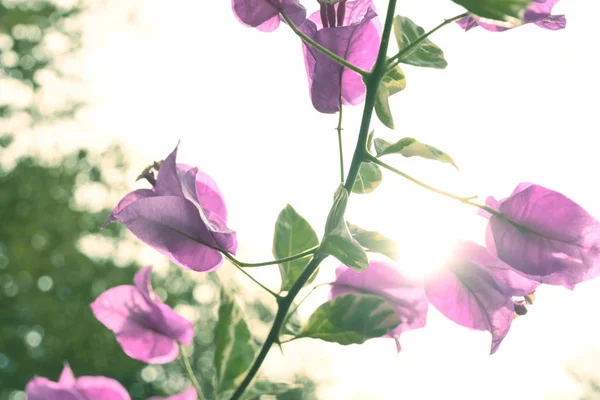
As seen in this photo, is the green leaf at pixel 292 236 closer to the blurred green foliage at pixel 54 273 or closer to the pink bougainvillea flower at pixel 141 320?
the pink bougainvillea flower at pixel 141 320

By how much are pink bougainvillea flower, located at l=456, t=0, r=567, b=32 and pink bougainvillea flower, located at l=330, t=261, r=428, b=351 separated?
0.18 m

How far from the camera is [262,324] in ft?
24.3

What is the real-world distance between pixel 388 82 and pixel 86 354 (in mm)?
5770

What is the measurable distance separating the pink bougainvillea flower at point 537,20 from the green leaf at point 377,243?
0.48ft

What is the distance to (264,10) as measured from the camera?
44cm

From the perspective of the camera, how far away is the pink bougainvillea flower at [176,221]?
1.25ft

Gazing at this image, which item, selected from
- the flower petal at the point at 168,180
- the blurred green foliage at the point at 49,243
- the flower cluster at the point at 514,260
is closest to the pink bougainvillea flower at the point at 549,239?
the flower cluster at the point at 514,260

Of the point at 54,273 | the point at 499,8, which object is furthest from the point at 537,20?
the point at 54,273

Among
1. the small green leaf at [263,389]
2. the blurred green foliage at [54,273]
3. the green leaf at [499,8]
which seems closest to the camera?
the green leaf at [499,8]

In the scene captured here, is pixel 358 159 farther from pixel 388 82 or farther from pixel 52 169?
pixel 52 169

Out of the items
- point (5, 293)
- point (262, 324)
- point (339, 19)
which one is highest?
point (339, 19)

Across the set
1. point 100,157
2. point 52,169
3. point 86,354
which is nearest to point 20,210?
point 52,169

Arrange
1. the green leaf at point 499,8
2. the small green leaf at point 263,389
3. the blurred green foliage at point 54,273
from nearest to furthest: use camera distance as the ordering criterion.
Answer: the green leaf at point 499,8
the small green leaf at point 263,389
the blurred green foliage at point 54,273

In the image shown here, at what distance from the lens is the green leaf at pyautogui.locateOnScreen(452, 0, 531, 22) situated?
0.33 metres
